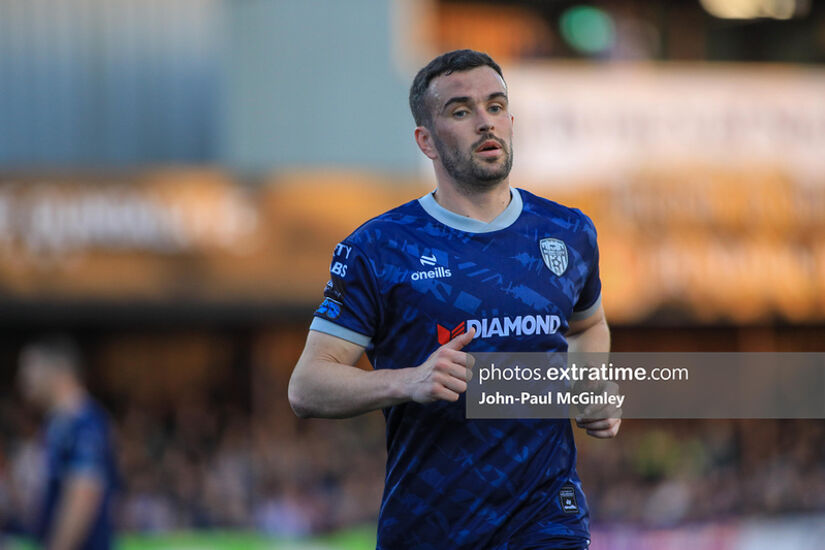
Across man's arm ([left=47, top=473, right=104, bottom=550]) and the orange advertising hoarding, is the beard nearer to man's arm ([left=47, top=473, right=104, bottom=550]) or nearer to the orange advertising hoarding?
man's arm ([left=47, top=473, right=104, bottom=550])

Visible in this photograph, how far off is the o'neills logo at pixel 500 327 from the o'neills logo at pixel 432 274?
0.15 m

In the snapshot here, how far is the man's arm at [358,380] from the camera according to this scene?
331 cm

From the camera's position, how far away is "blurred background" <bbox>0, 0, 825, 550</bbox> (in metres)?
13.6

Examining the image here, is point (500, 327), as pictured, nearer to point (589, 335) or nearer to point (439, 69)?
point (589, 335)

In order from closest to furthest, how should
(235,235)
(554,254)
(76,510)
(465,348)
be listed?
(465,348)
(554,254)
(76,510)
(235,235)

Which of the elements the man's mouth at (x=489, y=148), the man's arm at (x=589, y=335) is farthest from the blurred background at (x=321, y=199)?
the man's mouth at (x=489, y=148)

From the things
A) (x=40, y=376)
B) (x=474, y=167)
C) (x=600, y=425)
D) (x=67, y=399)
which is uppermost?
(x=474, y=167)

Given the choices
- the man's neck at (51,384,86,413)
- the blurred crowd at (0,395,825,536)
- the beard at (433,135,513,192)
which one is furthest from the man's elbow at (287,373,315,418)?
the blurred crowd at (0,395,825,536)

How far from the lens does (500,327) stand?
3.66m

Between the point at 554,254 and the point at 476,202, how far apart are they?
291 mm

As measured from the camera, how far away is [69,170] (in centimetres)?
1398

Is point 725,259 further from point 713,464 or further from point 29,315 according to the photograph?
point 29,315

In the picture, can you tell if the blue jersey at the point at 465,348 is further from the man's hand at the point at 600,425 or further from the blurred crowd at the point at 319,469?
the blurred crowd at the point at 319,469

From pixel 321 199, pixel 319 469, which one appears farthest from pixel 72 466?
pixel 321 199
